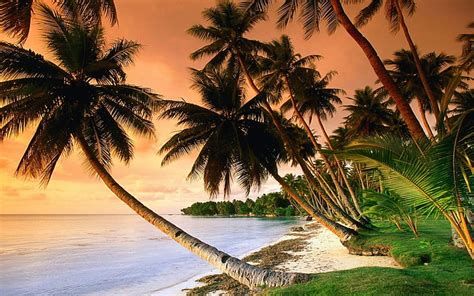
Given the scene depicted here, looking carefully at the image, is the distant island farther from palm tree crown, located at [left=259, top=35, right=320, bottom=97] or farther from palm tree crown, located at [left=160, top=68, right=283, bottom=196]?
palm tree crown, located at [left=160, top=68, right=283, bottom=196]

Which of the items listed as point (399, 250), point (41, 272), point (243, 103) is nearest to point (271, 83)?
point (243, 103)

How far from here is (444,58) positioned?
2245 cm

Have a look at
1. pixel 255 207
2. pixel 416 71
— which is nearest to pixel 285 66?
pixel 416 71

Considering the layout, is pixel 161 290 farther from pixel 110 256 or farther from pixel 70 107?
pixel 110 256

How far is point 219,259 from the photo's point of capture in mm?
8516

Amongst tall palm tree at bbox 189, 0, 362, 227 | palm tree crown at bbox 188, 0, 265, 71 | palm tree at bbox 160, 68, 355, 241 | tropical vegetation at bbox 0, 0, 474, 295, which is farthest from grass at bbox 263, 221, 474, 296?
palm tree crown at bbox 188, 0, 265, 71

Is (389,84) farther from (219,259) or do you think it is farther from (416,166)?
(219,259)

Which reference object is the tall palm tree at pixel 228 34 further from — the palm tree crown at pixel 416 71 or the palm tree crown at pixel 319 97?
the palm tree crown at pixel 416 71

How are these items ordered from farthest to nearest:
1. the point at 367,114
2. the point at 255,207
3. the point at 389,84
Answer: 1. the point at 255,207
2. the point at 367,114
3. the point at 389,84

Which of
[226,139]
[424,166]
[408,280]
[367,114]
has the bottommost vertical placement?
[408,280]

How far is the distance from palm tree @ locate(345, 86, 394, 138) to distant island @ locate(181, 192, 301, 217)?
4253 cm

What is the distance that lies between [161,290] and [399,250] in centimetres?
901

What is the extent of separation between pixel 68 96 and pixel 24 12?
370 centimetres

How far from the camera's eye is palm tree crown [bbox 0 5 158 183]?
30.3ft
